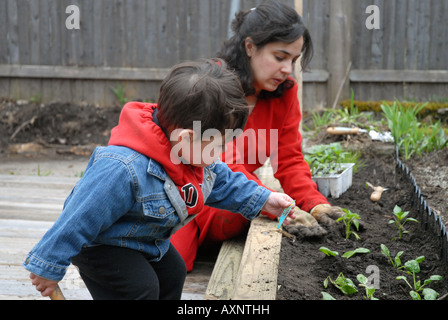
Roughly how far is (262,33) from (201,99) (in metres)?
1.17

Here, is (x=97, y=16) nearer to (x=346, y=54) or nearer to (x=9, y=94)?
(x=9, y=94)

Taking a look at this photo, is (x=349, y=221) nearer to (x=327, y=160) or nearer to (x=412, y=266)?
(x=412, y=266)

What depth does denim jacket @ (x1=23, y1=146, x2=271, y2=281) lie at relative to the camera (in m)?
1.51

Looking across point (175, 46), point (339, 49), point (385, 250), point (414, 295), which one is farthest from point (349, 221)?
point (175, 46)

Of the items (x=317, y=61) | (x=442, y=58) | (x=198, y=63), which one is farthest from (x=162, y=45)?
(x=198, y=63)

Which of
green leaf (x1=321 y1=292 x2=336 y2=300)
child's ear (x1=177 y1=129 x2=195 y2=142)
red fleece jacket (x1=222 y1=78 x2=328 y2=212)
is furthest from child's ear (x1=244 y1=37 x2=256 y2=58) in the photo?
green leaf (x1=321 y1=292 x2=336 y2=300)

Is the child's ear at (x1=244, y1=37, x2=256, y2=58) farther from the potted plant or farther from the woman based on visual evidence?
the potted plant

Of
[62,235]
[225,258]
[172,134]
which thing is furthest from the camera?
[225,258]

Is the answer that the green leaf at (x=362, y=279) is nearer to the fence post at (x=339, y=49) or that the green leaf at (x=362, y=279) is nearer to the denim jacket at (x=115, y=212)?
the denim jacket at (x=115, y=212)

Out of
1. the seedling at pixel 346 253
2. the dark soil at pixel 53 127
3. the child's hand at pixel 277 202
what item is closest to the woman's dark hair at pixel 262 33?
the child's hand at pixel 277 202

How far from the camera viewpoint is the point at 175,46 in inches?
289

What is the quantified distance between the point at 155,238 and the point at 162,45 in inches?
229

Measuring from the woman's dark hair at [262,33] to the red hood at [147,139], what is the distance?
1.09 m

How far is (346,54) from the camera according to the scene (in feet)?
22.8
